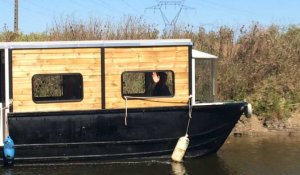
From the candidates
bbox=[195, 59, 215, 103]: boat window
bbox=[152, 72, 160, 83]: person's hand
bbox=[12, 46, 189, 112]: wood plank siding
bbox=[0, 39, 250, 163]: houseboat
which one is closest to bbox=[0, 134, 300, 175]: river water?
bbox=[0, 39, 250, 163]: houseboat

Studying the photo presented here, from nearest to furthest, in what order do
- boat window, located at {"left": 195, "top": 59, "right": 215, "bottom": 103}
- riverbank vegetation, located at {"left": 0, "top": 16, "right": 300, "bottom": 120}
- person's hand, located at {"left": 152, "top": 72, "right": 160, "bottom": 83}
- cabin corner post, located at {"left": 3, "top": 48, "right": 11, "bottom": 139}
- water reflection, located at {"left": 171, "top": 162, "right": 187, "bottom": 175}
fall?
water reflection, located at {"left": 171, "top": 162, "right": 187, "bottom": 175}, cabin corner post, located at {"left": 3, "top": 48, "right": 11, "bottom": 139}, person's hand, located at {"left": 152, "top": 72, "right": 160, "bottom": 83}, boat window, located at {"left": 195, "top": 59, "right": 215, "bottom": 103}, riverbank vegetation, located at {"left": 0, "top": 16, "right": 300, "bottom": 120}

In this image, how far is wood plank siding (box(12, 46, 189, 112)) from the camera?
10133 millimetres

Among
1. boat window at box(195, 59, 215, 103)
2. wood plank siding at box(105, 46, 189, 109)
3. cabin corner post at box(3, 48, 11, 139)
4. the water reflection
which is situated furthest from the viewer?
boat window at box(195, 59, 215, 103)

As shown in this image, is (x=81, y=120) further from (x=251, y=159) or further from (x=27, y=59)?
(x=251, y=159)

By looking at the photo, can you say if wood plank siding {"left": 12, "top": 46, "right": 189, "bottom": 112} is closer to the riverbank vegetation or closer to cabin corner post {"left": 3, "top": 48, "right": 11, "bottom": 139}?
cabin corner post {"left": 3, "top": 48, "right": 11, "bottom": 139}

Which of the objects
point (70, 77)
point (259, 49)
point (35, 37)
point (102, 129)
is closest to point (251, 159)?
point (102, 129)

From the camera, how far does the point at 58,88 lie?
1137cm

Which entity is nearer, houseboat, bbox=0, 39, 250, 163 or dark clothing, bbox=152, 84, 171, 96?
houseboat, bbox=0, 39, 250, 163

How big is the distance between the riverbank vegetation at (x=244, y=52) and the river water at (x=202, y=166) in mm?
4816

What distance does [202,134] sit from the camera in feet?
34.9

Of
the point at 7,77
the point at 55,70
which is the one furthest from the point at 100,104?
the point at 7,77

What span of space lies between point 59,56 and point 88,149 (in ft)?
6.31

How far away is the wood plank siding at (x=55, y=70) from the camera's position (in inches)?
398

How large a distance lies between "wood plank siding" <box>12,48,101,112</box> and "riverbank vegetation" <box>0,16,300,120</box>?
6973mm
